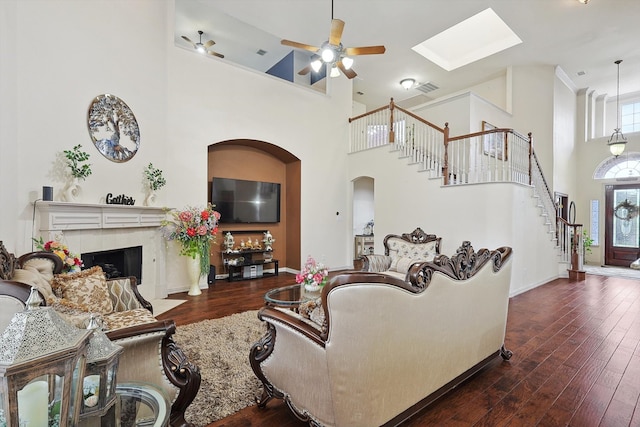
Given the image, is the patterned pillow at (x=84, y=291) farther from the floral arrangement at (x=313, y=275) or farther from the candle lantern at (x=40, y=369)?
the floral arrangement at (x=313, y=275)

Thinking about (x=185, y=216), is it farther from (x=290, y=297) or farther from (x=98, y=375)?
(x=98, y=375)

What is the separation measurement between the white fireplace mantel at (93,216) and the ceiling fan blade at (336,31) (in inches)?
136

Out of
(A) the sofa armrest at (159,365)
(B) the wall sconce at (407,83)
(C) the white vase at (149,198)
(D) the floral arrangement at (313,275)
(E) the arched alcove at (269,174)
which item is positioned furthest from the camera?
(B) the wall sconce at (407,83)

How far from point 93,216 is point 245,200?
2.81 metres

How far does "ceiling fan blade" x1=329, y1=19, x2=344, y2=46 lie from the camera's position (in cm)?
374

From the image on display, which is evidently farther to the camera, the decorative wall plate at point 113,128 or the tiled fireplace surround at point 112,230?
the decorative wall plate at point 113,128

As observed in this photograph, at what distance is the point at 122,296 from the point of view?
261cm

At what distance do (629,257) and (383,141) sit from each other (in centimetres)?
775

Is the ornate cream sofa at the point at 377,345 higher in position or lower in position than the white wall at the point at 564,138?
lower

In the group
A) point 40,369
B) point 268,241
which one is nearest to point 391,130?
point 268,241

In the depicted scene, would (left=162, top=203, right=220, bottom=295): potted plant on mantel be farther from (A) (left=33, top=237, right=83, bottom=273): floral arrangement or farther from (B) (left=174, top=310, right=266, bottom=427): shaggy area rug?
(A) (left=33, top=237, right=83, bottom=273): floral arrangement

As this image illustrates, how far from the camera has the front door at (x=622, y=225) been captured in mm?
8086

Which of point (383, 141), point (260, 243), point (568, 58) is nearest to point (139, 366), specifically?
point (260, 243)

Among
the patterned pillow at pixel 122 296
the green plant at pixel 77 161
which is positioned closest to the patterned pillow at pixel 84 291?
the patterned pillow at pixel 122 296
